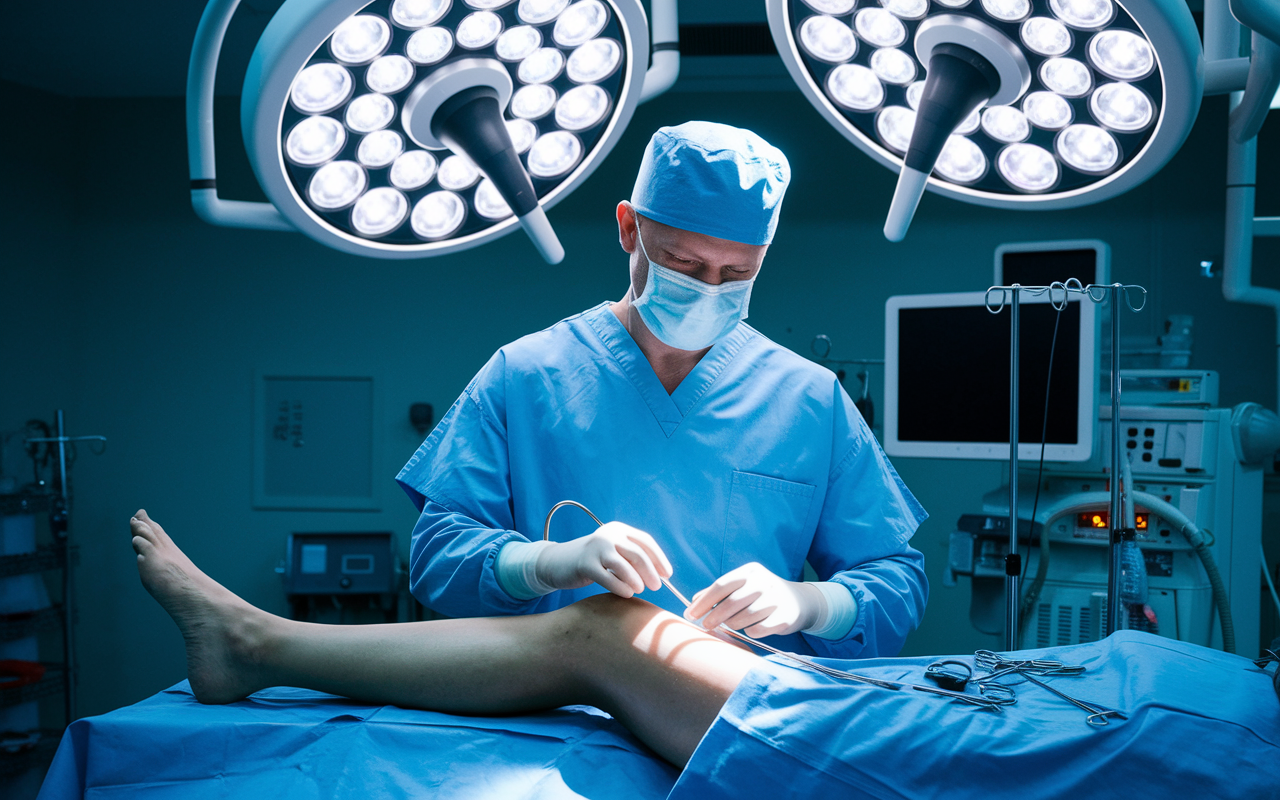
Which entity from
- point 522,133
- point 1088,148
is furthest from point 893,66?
point 522,133

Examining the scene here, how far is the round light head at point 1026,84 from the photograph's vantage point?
36.6 inches

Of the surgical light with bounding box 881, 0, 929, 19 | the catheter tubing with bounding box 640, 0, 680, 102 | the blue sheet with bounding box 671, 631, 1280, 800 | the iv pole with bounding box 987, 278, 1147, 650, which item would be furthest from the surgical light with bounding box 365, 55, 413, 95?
the iv pole with bounding box 987, 278, 1147, 650

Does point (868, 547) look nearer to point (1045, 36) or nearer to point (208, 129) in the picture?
point (1045, 36)

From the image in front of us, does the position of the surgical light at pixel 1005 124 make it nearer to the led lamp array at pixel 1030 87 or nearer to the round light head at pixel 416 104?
the led lamp array at pixel 1030 87

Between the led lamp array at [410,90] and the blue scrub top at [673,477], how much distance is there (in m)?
0.30

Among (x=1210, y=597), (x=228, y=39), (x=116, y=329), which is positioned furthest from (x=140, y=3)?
(x=1210, y=597)

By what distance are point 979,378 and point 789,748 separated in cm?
143

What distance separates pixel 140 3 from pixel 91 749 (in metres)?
2.44

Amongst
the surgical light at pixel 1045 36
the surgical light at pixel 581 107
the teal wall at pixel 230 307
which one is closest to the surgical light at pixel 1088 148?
the surgical light at pixel 1045 36

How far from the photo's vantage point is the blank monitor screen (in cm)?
203

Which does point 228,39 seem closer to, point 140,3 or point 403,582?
point 140,3

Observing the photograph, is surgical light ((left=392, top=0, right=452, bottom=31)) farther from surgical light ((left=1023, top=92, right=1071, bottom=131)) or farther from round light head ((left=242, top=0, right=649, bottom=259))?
surgical light ((left=1023, top=92, right=1071, bottom=131))

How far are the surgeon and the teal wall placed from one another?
202 centimetres

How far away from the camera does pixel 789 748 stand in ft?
3.05
